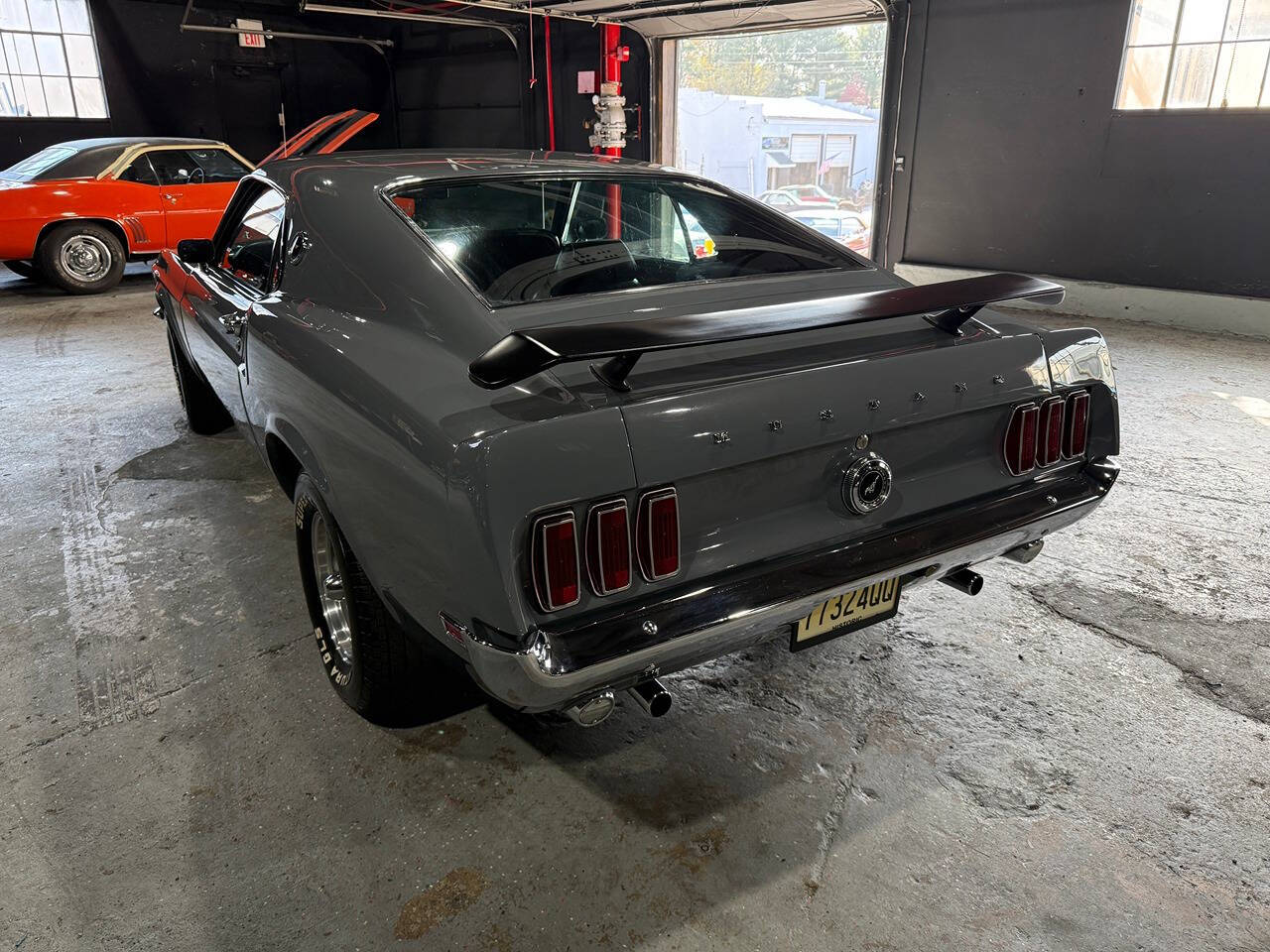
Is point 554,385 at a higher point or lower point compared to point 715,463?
higher

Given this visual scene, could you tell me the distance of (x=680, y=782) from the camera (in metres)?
2.05

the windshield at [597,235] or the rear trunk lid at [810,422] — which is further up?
the windshield at [597,235]

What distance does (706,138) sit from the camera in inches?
499

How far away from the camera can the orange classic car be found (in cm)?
805

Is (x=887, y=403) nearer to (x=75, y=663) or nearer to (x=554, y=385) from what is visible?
(x=554, y=385)

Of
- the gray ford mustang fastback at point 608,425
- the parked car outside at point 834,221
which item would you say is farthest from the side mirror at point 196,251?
the parked car outside at point 834,221

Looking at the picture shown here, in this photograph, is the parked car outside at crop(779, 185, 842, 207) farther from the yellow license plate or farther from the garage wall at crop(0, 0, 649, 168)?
the yellow license plate

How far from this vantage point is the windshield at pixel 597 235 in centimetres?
217

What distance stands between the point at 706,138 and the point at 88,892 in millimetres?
12568

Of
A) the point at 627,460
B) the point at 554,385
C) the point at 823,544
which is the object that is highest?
the point at 554,385

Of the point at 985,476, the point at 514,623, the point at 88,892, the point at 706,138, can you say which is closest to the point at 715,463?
the point at 514,623

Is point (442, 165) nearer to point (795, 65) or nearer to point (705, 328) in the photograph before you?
point (705, 328)

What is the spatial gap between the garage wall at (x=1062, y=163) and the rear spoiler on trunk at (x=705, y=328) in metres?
6.26

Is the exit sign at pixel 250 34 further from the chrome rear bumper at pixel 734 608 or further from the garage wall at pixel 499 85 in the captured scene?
the chrome rear bumper at pixel 734 608
